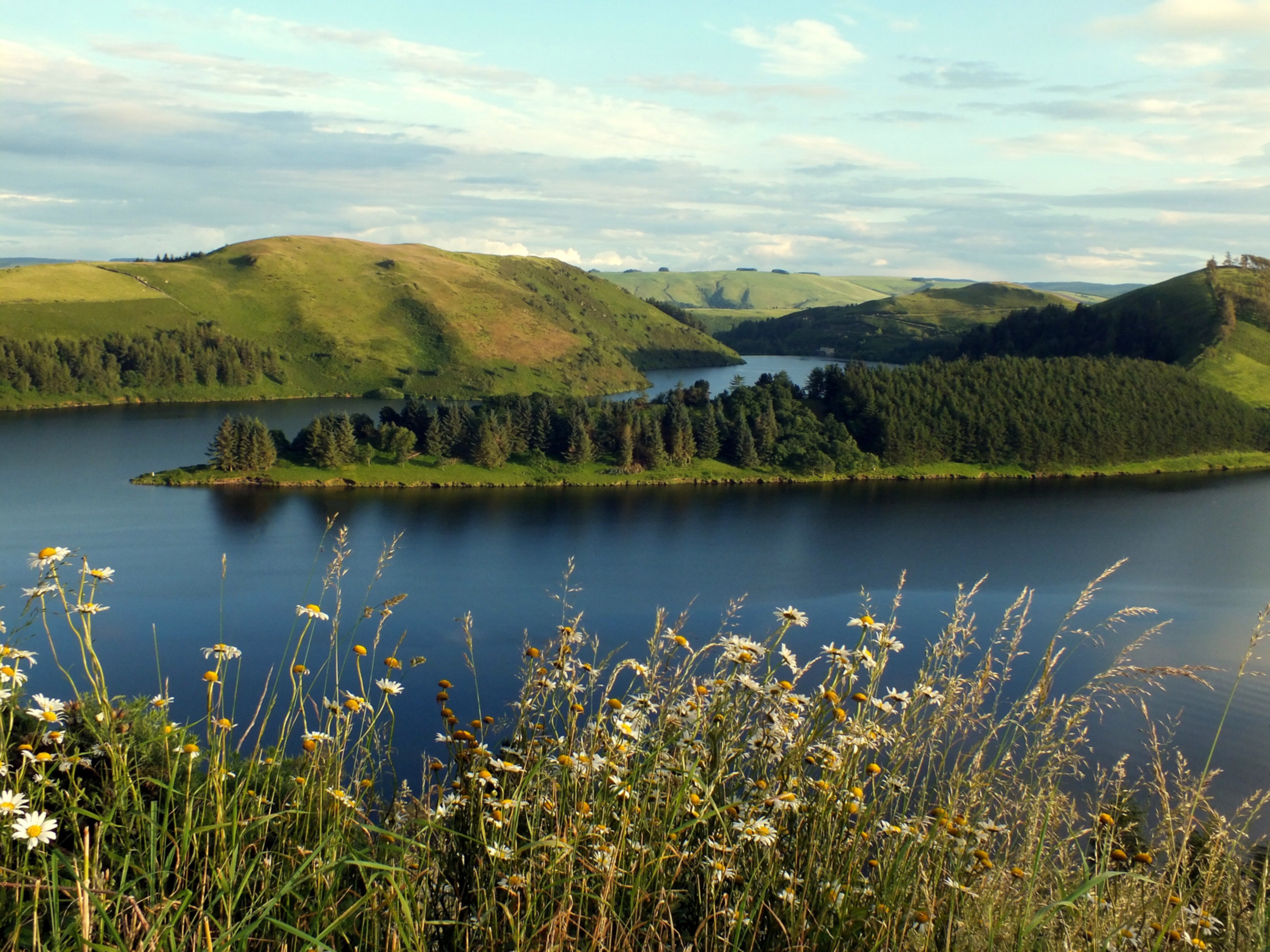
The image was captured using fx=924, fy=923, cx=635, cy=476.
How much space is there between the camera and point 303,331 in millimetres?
141250

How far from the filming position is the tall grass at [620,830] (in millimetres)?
3588

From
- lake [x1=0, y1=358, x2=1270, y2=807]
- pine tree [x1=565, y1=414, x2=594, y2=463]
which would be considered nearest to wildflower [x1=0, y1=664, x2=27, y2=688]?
lake [x1=0, y1=358, x2=1270, y2=807]

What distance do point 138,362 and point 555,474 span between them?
7592 cm

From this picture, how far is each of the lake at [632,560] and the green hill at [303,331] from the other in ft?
132

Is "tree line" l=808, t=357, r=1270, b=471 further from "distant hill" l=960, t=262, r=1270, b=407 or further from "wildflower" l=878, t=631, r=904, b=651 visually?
"wildflower" l=878, t=631, r=904, b=651

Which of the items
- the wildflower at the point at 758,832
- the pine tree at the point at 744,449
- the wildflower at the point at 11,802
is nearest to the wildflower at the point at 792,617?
the wildflower at the point at 758,832

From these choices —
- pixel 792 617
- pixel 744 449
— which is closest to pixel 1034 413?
pixel 744 449

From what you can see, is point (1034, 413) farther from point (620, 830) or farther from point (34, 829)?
point (34, 829)

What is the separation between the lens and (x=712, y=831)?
444cm

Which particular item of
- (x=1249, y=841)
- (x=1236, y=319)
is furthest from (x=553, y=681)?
(x=1236, y=319)

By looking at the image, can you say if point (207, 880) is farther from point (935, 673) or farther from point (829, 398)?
point (829, 398)

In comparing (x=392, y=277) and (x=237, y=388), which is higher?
(x=392, y=277)

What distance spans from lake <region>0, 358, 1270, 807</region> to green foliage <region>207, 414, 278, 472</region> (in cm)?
389

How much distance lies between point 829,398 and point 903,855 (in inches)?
3454
